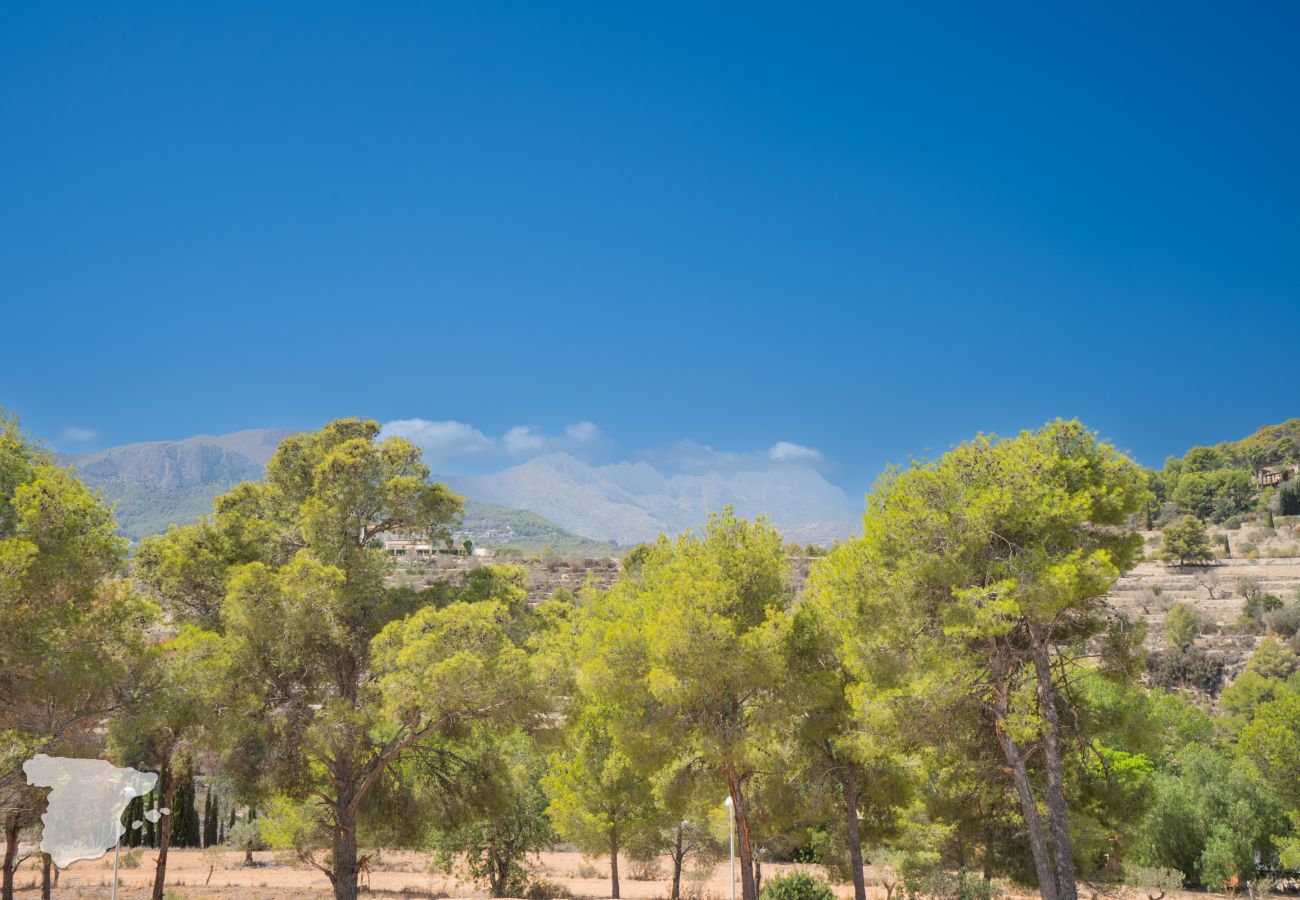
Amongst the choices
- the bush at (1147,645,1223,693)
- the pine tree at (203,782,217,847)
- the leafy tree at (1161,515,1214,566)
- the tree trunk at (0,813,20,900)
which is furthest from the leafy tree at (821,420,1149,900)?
the leafy tree at (1161,515,1214,566)

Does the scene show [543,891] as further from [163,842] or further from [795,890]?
[795,890]

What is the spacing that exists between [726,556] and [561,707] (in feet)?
18.4

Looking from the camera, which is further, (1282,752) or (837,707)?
(1282,752)

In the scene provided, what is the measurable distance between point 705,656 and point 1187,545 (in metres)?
76.3

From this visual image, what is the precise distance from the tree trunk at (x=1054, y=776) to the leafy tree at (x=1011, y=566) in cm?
2

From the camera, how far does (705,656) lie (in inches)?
590

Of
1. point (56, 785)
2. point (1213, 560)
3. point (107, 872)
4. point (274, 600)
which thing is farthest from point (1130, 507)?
point (1213, 560)

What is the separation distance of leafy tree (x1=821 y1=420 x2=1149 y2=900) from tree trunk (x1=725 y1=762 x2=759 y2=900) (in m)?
4.00

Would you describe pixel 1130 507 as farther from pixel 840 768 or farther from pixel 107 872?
pixel 107 872

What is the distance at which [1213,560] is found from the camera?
75.0 m

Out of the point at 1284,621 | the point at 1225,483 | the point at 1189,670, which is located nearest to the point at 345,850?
the point at 1189,670

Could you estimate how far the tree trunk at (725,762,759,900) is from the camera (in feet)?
50.6

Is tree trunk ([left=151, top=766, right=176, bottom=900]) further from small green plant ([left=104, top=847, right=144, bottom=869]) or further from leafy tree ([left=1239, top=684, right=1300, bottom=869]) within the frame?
leafy tree ([left=1239, top=684, right=1300, bottom=869])

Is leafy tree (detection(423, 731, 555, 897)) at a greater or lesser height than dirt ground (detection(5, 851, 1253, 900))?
greater
